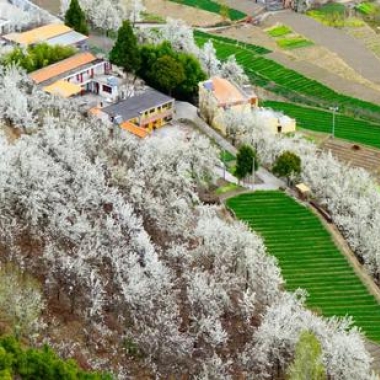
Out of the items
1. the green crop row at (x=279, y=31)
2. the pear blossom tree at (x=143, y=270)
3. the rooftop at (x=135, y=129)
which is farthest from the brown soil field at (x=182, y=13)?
the pear blossom tree at (x=143, y=270)

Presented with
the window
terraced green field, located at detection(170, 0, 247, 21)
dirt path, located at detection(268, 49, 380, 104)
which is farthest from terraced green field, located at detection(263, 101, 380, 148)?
terraced green field, located at detection(170, 0, 247, 21)

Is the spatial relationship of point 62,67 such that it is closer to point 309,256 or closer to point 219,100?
point 219,100

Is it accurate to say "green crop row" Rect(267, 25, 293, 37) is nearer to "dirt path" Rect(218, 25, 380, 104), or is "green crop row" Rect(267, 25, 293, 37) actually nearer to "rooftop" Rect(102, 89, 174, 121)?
"dirt path" Rect(218, 25, 380, 104)

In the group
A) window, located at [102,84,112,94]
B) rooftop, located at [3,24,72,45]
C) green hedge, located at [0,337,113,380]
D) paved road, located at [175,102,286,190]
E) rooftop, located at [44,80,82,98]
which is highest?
green hedge, located at [0,337,113,380]

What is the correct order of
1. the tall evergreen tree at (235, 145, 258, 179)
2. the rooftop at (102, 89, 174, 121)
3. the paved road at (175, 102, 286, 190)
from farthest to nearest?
the rooftop at (102, 89, 174, 121), the paved road at (175, 102, 286, 190), the tall evergreen tree at (235, 145, 258, 179)

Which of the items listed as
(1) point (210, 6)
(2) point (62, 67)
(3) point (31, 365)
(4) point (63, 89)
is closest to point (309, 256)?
(3) point (31, 365)

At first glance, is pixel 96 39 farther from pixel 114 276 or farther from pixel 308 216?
pixel 114 276

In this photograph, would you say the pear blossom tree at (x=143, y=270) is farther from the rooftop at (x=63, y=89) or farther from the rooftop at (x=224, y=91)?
the rooftop at (x=224, y=91)
